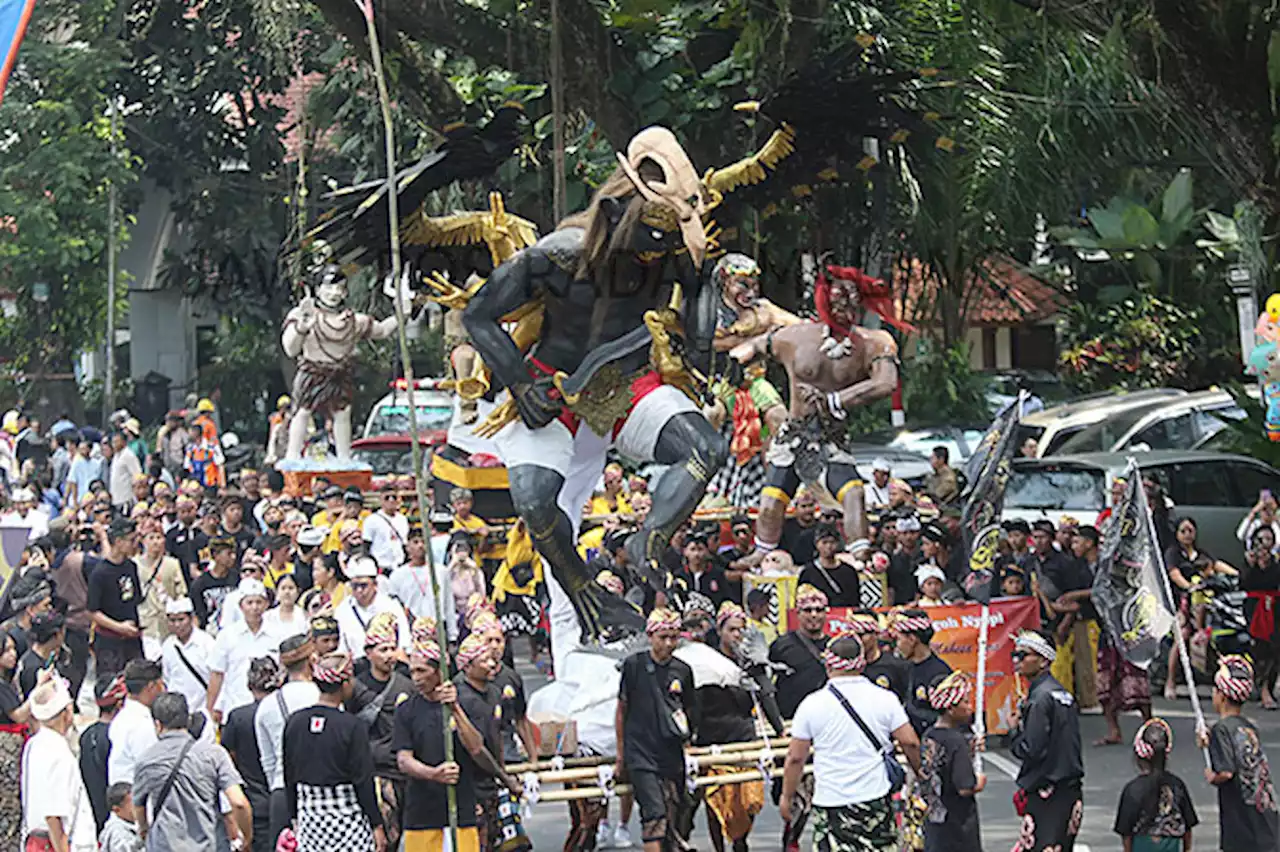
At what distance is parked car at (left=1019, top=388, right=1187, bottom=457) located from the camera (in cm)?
2336

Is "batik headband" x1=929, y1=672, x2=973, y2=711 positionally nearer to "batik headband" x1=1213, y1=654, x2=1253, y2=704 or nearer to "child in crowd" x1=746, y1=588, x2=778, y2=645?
"batik headband" x1=1213, y1=654, x2=1253, y2=704

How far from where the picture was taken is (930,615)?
13.3 meters

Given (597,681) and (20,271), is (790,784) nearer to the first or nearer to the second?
(597,681)

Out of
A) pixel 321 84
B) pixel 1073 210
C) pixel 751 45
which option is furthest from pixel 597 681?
pixel 1073 210

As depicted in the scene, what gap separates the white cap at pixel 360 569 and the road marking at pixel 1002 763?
4118mm

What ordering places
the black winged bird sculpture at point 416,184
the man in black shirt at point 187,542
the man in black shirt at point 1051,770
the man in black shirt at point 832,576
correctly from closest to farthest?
1. the man in black shirt at point 1051,770
2. the black winged bird sculpture at point 416,184
3. the man in black shirt at point 832,576
4. the man in black shirt at point 187,542

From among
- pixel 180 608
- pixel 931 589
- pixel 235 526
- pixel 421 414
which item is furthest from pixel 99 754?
pixel 421 414

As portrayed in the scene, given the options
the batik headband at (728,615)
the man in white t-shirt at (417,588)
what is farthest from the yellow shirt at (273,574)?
the batik headband at (728,615)

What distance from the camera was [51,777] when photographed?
30.1 ft

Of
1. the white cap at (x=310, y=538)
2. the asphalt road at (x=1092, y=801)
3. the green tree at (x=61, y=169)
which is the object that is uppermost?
the green tree at (x=61, y=169)

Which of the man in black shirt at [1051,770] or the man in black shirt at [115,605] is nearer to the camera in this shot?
the man in black shirt at [1051,770]

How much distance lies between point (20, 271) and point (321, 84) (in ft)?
27.5

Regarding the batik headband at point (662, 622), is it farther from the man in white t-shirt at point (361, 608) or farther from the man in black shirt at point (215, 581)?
the man in black shirt at point (215, 581)

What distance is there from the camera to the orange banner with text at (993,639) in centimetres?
1341
